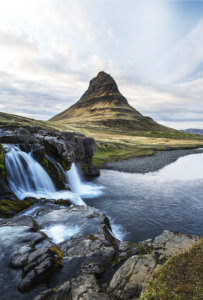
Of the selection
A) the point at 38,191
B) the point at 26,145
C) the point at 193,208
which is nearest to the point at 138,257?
the point at 38,191

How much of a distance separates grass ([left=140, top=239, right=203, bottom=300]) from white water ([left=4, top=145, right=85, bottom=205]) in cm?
1698

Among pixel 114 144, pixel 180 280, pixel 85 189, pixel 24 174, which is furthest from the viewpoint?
pixel 114 144

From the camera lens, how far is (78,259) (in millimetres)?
10078

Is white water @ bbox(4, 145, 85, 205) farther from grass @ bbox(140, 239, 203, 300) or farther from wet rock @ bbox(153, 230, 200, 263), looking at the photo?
grass @ bbox(140, 239, 203, 300)

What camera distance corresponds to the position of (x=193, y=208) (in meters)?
23.1

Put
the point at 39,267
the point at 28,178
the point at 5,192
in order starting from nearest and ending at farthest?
the point at 39,267 < the point at 5,192 < the point at 28,178

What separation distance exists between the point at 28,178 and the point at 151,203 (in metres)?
17.3

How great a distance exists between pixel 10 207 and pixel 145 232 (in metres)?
13.2

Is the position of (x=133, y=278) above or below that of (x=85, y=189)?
above

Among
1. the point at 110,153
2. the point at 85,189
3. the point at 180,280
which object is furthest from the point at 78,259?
the point at 110,153

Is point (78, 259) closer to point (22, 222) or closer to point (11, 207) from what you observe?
point (22, 222)

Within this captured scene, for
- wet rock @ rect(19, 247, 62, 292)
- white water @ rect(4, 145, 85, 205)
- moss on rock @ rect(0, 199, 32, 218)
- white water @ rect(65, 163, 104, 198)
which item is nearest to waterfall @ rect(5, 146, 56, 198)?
white water @ rect(4, 145, 85, 205)

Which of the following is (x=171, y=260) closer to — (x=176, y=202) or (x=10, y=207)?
(x=10, y=207)

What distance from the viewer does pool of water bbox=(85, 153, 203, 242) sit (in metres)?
18.5
